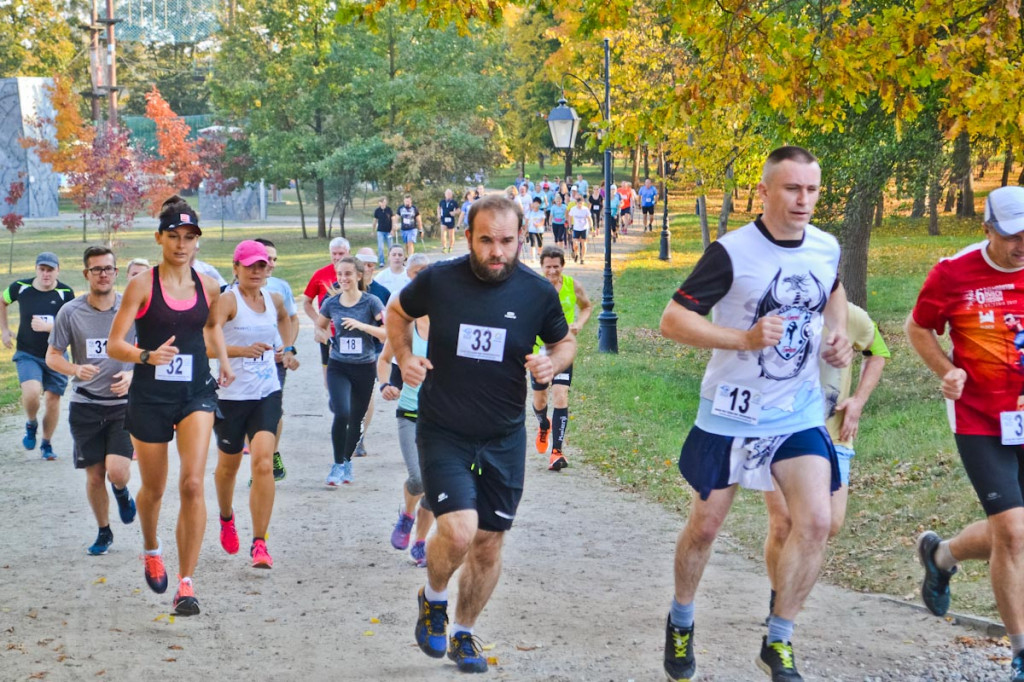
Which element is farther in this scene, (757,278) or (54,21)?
(54,21)

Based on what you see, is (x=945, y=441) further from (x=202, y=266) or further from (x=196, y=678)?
(x=196, y=678)

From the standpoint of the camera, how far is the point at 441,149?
45.0 meters

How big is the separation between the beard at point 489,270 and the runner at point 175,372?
194 centimetres

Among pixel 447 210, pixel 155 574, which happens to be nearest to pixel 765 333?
pixel 155 574

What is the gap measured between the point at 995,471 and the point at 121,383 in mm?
5077

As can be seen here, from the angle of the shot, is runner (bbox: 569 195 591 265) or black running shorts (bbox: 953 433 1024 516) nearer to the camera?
Answer: black running shorts (bbox: 953 433 1024 516)

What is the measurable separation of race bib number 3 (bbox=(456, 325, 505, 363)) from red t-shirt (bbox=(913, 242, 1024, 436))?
6.63 ft

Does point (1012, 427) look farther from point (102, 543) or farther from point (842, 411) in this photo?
point (102, 543)

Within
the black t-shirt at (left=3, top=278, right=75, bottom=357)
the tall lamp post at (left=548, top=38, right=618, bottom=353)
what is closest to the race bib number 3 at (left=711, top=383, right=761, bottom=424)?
the black t-shirt at (left=3, top=278, right=75, bottom=357)

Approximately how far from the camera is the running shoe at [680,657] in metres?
5.45

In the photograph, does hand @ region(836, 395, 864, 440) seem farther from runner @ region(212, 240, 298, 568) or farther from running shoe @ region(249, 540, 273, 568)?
running shoe @ region(249, 540, 273, 568)

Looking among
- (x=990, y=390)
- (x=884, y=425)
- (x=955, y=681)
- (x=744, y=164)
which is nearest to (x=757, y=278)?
(x=990, y=390)

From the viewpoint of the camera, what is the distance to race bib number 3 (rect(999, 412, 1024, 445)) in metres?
5.46

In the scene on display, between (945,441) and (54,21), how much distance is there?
77.5 metres
